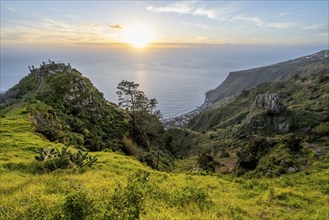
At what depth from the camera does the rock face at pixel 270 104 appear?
53425 millimetres

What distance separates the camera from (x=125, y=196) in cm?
781

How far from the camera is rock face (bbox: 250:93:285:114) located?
53.4 meters

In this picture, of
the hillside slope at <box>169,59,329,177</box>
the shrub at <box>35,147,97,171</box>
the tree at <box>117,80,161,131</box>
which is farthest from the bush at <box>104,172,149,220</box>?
the tree at <box>117,80,161,131</box>

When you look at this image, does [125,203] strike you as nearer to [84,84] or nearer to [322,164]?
[322,164]

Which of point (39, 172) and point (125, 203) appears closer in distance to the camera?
point (125, 203)

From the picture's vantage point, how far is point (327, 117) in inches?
1855

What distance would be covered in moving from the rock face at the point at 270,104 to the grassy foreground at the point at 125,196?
34.9 metres

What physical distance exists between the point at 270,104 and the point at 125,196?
175 ft

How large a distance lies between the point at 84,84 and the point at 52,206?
35.1 meters

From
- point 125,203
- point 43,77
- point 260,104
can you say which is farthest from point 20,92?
point 260,104

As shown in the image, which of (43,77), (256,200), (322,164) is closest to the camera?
(256,200)

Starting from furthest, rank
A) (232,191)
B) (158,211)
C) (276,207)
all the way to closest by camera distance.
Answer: (232,191) < (276,207) < (158,211)

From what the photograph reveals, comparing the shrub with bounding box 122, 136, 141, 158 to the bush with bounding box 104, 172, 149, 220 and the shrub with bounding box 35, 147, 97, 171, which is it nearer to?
the shrub with bounding box 35, 147, 97, 171

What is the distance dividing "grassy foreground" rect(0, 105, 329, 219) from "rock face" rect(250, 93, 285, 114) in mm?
34859
